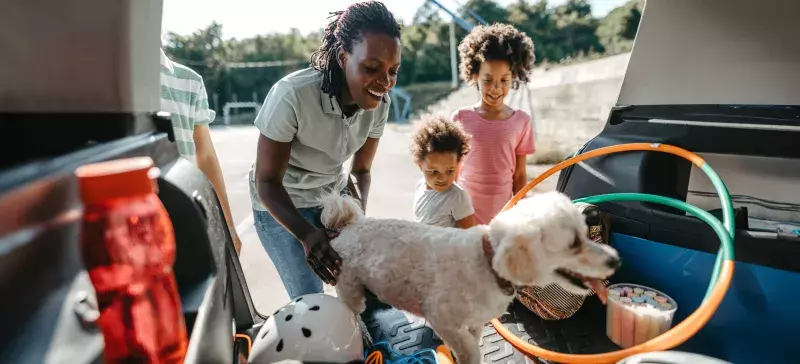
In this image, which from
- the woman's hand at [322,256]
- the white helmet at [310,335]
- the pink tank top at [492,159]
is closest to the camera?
the white helmet at [310,335]

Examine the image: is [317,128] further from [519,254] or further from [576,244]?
[576,244]

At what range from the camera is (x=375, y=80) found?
63.7 inches

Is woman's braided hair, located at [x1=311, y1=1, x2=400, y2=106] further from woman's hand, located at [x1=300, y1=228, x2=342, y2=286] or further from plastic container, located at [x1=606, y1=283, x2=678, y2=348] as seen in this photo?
plastic container, located at [x1=606, y1=283, x2=678, y2=348]

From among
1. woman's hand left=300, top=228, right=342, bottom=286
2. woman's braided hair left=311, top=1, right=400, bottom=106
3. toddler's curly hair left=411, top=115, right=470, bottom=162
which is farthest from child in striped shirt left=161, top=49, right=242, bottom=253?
toddler's curly hair left=411, top=115, right=470, bottom=162

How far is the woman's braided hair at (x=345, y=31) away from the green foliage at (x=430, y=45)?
934 inches

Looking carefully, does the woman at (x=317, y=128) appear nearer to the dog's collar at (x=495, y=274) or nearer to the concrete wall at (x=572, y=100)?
the dog's collar at (x=495, y=274)

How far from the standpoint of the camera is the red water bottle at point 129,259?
0.61m

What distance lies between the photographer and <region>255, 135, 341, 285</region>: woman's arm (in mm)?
1591

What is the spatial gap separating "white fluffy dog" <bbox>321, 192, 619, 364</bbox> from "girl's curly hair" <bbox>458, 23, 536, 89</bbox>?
160 centimetres

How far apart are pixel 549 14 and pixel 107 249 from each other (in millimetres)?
39306

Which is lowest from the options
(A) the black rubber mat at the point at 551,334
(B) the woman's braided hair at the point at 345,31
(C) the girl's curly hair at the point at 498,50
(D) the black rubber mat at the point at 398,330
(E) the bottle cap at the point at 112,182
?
(A) the black rubber mat at the point at 551,334

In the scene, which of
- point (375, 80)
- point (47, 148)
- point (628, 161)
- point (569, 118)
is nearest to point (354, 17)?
point (375, 80)

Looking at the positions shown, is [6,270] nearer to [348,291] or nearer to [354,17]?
[348,291]

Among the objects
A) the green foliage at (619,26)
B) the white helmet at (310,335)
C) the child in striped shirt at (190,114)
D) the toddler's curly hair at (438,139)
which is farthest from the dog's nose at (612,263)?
the green foliage at (619,26)
